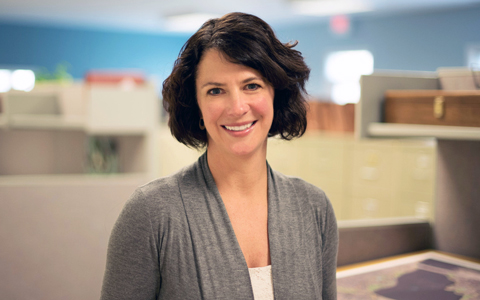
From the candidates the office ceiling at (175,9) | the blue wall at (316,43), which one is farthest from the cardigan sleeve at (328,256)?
the office ceiling at (175,9)

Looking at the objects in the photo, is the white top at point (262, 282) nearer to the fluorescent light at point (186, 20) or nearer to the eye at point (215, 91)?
the eye at point (215, 91)

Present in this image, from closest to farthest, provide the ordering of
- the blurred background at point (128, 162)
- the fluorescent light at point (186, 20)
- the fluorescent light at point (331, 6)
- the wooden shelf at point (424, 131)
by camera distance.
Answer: the wooden shelf at point (424, 131)
the blurred background at point (128, 162)
the fluorescent light at point (331, 6)
the fluorescent light at point (186, 20)

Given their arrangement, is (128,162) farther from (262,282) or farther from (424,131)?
(262,282)

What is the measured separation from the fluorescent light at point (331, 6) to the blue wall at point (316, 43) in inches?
24.6

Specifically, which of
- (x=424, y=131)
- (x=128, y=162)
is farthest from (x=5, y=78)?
(x=424, y=131)

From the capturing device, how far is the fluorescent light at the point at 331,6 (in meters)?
6.36

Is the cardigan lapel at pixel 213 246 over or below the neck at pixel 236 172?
below

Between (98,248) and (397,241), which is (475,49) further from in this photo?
(98,248)

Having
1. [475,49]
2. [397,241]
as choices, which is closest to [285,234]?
[397,241]

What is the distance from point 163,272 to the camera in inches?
34.7

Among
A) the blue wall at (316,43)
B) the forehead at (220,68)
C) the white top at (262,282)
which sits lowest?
the white top at (262,282)

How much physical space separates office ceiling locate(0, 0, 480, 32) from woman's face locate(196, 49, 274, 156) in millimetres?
5755

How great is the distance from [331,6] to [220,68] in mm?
6153

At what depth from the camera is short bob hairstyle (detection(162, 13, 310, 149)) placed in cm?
89
